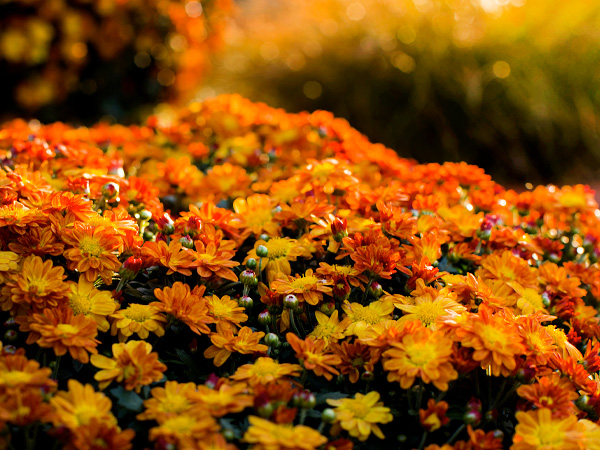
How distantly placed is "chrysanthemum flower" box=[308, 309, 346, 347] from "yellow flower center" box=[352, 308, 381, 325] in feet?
0.12

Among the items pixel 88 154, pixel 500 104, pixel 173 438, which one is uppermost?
pixel 500 104

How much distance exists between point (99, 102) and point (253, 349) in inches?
147

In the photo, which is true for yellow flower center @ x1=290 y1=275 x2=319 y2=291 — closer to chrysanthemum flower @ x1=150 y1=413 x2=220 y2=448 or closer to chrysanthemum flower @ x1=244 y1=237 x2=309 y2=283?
chrysanthemum flower @ x1=244 y1=237 x2=309 y2=283

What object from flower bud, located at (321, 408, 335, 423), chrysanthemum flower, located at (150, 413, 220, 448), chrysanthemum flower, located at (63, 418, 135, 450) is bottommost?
chrysanthemum flower, located at (63, 418, 135, 450)

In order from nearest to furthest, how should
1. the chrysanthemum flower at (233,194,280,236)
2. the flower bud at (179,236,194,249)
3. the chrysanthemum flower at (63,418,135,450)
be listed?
the chrysanthemum flower at (63,418,135,450) < the flower bud at (179,236,194,249) < the chrysanthemum flower at (233,194,280,236)

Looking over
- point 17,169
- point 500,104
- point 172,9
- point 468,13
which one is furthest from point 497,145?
point 17,169

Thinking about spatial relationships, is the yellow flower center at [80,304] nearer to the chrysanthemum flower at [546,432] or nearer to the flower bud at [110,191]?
the flower bud at [110,191]

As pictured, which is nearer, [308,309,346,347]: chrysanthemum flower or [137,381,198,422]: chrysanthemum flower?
[137,381,198,422]: chrysanthemum flower

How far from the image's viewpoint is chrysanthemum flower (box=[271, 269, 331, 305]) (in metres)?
1.16

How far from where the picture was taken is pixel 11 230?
3.90 ft

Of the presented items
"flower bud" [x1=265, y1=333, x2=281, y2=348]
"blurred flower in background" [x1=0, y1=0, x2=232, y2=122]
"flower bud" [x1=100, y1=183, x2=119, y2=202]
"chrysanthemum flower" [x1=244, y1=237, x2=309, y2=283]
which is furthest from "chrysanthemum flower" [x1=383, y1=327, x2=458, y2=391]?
"blurred flower in background" [x1=0, y1=0, x2=232, y2=122]

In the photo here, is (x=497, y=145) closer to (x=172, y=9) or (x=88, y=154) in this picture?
(x=172, y=9)

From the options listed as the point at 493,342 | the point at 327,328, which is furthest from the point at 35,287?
the point at 493,342

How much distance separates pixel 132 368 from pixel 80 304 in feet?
0.66
